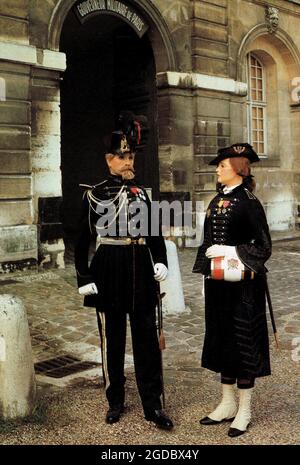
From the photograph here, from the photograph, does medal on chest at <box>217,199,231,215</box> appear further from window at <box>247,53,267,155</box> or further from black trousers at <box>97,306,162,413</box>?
window at <box>247,53,267,155</box>

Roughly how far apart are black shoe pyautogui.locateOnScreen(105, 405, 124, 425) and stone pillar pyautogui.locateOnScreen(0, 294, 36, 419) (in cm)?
49

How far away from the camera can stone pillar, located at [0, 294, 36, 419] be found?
3.43m

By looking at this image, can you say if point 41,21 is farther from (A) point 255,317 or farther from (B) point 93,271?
(A) point 255,317

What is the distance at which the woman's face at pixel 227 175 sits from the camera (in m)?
3.37

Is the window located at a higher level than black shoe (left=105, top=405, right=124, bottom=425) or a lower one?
higher

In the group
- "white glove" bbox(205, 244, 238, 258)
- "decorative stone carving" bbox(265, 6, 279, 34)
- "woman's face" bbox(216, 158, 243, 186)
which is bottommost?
"white glove" bbox(205, 244, 238, 258)

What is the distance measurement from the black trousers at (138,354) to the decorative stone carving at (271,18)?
37.3 feet

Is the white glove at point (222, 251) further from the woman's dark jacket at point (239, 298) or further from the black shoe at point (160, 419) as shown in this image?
the black shoe at point (160, 419)

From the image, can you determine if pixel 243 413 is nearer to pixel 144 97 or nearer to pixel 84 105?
pixel 144 97

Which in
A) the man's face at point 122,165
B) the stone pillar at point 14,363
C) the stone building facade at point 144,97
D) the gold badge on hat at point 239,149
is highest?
the stone building facade at point 144,97

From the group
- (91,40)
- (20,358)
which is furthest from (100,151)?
(20,358)

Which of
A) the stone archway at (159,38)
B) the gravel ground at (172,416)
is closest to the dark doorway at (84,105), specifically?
the stone archway at (159,38)

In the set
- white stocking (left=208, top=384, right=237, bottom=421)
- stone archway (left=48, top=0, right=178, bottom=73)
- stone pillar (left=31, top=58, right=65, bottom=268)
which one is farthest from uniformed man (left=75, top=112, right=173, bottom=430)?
stone archway (left=48, top=0, right=178, bottom=73)

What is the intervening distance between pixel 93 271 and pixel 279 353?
6.83 ft
